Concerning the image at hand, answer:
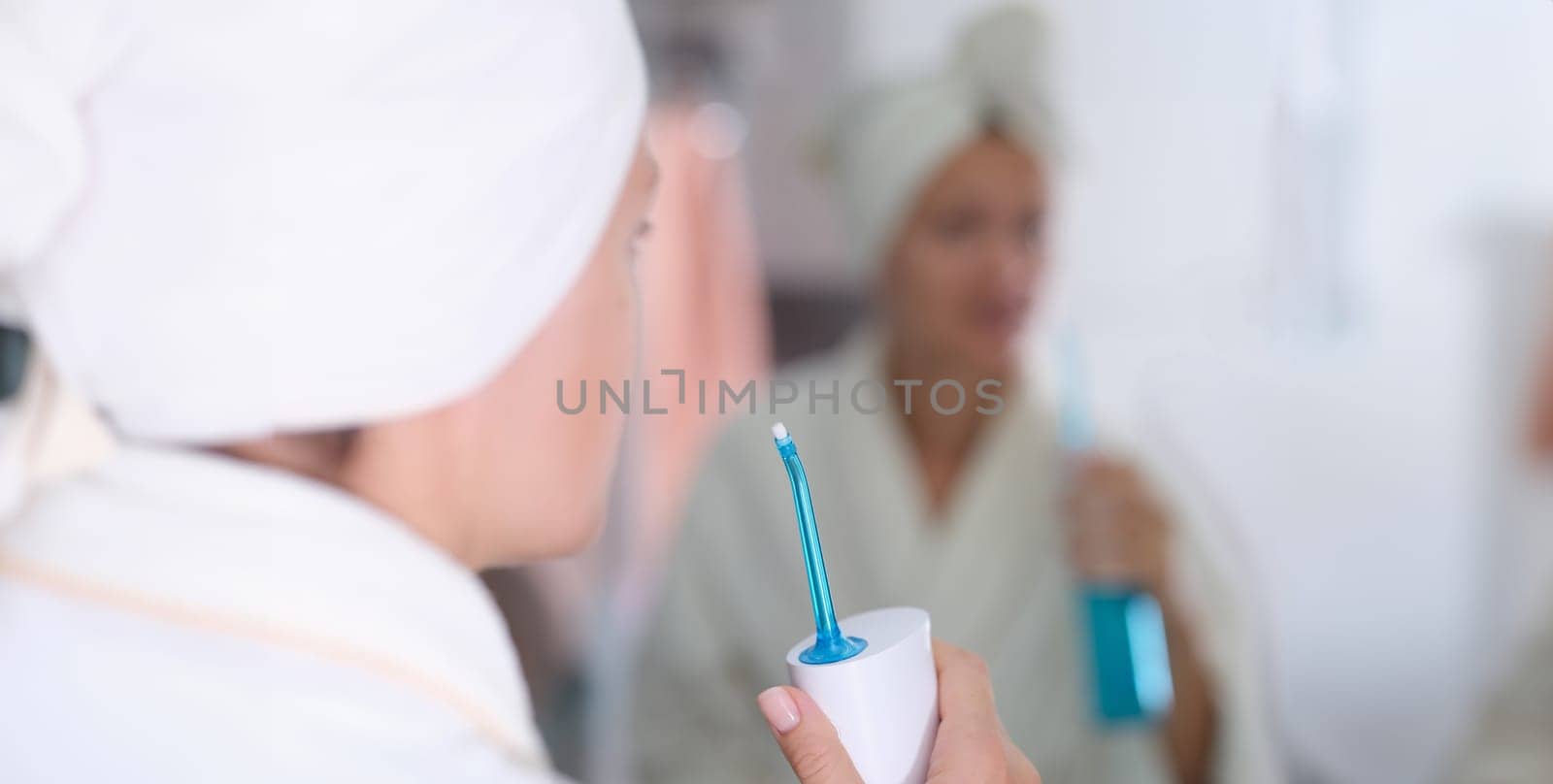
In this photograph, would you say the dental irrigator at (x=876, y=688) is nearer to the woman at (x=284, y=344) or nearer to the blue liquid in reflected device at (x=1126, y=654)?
the woman at (x=284, y=344)

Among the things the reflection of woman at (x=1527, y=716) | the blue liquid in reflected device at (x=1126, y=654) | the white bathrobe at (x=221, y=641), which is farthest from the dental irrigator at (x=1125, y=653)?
the white bathrobe at (x=221, y=641)

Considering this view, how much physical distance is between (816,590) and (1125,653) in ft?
0.78

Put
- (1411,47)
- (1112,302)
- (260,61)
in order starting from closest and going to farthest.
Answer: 1. (260,61)
2. (1411,47)
3. (1112,302)

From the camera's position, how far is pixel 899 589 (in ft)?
1.39

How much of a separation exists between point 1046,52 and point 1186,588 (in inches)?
11.3

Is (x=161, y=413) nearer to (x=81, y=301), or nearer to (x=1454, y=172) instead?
(x=81, y=301)

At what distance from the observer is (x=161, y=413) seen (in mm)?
349

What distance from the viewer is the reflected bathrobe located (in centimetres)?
43

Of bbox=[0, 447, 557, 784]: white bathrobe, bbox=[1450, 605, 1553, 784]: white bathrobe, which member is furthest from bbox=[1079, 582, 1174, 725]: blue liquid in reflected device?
bbox=[0, 447, 557, 784]: white bathrobe

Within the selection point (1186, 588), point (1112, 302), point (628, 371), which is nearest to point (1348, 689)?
point (1186, 588)

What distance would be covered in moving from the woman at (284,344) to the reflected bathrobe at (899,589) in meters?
0.11

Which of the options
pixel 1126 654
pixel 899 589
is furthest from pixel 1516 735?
pixel 899 589

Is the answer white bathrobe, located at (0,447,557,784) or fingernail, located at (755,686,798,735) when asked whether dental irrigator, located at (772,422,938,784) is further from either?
white bathrobe, located at (0,447,557,784)

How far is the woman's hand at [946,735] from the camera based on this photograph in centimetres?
28
